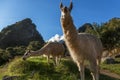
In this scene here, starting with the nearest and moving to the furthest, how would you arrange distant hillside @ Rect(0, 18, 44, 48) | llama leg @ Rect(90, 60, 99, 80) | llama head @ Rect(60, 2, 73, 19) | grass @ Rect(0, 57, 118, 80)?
llama head @ Rect(60, 2, 73, 19) → llama leg @ Rect(90, 60, 99, 80) → grass @ Rect(0, 57, 118, 80) → distant hillside @ Rect(0, 18, 44, 48)

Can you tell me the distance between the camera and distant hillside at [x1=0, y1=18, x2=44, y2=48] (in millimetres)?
86125

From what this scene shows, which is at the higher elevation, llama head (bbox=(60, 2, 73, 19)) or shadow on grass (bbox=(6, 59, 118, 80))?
llama head (bbox=(60, 2, 73, 19))

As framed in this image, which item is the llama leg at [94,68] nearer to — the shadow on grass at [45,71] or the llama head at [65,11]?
the llama head at [65,11]

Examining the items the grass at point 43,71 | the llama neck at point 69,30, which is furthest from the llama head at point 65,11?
the grass at point 43,71

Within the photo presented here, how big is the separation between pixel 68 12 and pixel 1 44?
2963 inches

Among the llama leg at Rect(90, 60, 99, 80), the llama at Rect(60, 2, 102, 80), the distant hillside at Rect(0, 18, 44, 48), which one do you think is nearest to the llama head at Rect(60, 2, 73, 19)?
the llama at Rect(60, 2, 102, 80)

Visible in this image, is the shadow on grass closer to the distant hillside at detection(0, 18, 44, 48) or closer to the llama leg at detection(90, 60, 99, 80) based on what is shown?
the llama leg at detection(90, 60, 99, 80)

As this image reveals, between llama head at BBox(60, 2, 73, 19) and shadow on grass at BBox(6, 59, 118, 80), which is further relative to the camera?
shadow on grass at BBox(6, 59, 118, 80)

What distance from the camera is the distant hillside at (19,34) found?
283 ft

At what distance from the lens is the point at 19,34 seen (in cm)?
9100

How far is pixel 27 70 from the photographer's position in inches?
781

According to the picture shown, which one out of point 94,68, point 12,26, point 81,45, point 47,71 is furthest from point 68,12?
point 12,26

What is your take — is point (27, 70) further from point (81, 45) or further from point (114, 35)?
point (114, 35)

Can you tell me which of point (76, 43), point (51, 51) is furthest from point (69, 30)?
point (51, 51)
